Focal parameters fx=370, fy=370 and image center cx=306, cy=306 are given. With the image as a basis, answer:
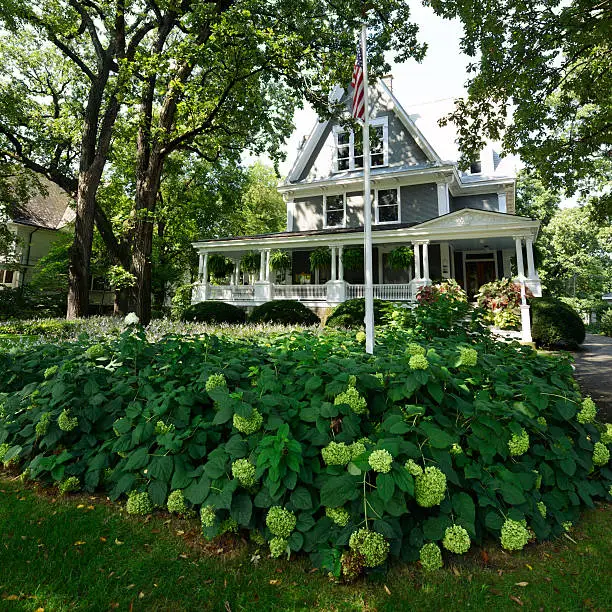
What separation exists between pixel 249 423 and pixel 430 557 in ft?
4.31

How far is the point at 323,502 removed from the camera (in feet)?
6.88

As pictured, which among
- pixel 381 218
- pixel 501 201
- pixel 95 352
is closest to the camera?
pixel 95 352

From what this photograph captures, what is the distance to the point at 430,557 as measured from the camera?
2139 mm

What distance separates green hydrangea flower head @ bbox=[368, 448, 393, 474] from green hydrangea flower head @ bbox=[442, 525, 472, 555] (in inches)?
21.8

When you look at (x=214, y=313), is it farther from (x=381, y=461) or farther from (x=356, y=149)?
(x=381, y=461)

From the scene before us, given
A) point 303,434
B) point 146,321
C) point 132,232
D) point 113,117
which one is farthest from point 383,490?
point 113,117

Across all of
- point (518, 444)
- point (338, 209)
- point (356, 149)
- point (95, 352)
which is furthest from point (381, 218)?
point (518, 444)

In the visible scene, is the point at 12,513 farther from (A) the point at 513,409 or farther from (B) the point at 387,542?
(A) the point at 513,409

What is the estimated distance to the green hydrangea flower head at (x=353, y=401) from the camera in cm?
245

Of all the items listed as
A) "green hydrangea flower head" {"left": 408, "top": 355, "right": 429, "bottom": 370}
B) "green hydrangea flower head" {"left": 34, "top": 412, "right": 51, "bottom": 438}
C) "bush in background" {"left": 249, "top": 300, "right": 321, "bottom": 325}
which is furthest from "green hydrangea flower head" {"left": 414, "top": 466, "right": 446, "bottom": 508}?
"bush in background" {"left": 249, "top": 300, "right": 321, "bottom": 325}

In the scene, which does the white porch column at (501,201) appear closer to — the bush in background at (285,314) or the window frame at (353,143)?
the window frame at (353,143)

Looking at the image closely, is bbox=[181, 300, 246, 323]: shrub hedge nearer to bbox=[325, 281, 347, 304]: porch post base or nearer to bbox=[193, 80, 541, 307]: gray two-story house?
bbox=[193, 80, 541, 307]: gray two-story house

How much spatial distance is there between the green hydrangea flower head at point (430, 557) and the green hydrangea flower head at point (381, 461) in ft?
1.88

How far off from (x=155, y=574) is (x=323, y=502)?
1075 mm
